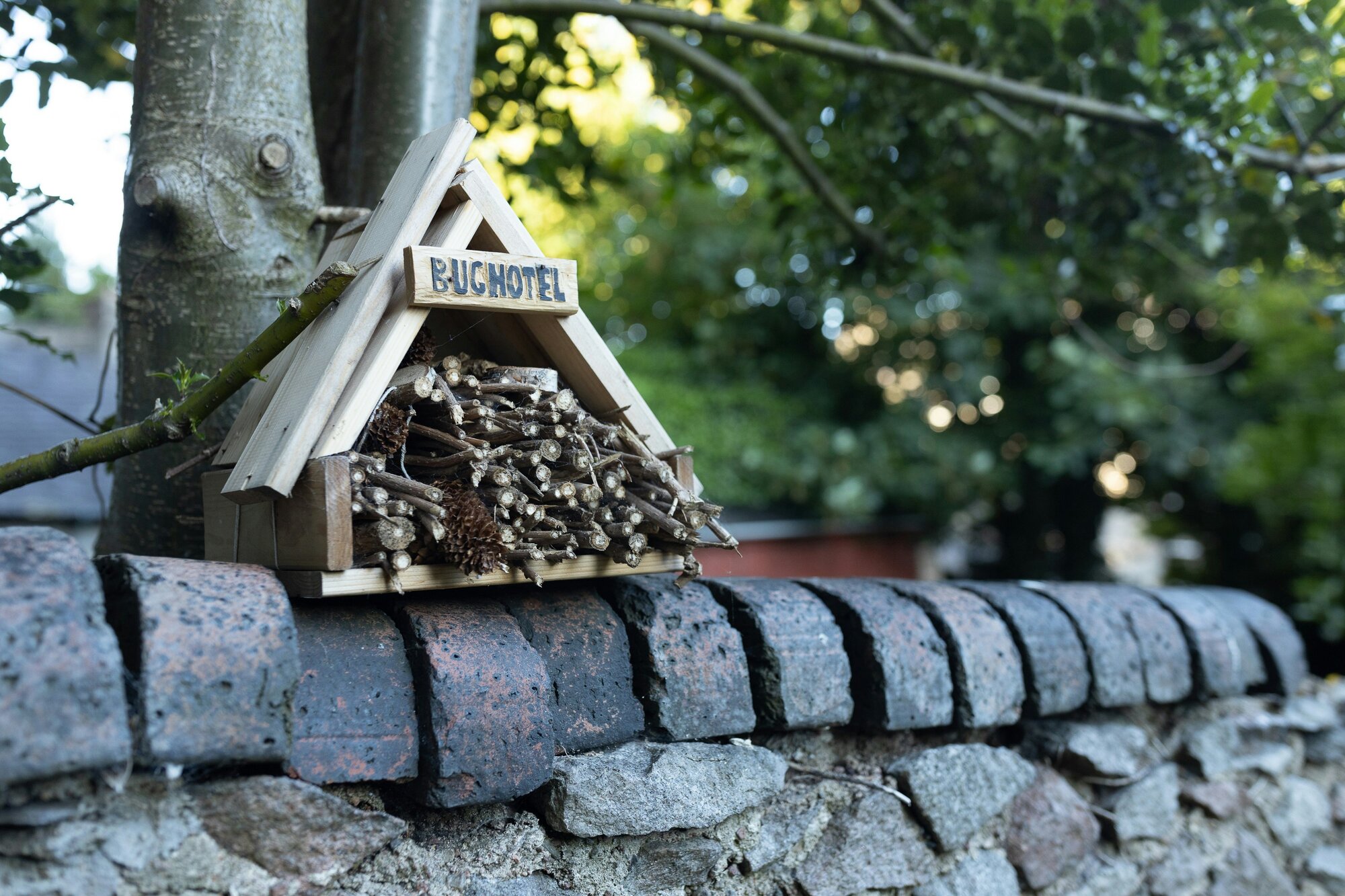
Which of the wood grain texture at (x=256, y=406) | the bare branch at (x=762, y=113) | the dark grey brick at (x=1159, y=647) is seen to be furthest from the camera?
the bare branch at (x=762, y=113)

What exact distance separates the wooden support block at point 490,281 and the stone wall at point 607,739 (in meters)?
0.42

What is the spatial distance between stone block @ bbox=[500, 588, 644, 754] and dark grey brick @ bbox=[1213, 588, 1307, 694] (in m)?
2.18

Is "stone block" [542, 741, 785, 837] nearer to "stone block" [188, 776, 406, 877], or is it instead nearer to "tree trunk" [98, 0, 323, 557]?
"stone block" [188, 776, 406, 877]

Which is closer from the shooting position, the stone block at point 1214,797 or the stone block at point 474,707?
the stone block at point 474,707

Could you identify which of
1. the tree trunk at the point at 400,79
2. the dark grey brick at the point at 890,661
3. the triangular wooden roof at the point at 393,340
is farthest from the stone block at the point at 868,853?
the tree trunk at the point at 400,79

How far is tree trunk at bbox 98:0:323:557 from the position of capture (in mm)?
1632

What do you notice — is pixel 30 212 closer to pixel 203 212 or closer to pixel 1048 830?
pixel 203 212

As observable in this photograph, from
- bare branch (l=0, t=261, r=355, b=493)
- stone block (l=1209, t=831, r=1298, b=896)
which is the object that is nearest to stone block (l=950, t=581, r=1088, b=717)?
stone block (l=1209, t=831, r=1298, b=896)

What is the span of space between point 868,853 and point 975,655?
0.44 metres

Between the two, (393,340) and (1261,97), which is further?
(1261,97)

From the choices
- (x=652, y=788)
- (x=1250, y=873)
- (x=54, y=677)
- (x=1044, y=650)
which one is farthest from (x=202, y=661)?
(x=1250, y=873)

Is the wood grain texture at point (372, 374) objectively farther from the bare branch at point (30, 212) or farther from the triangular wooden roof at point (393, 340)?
the bare branch at point (30, 212)

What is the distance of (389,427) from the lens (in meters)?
1.28

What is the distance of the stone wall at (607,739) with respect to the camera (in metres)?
1.03
